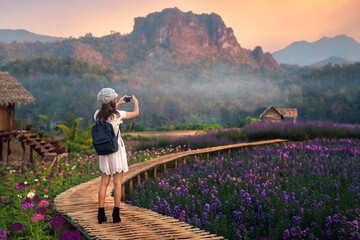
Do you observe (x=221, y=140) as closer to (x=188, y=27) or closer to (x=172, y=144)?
(x=172, y=144)

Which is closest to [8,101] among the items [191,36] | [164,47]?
[164,47]

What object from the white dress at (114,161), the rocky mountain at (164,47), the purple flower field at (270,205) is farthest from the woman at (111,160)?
the rocky mountain at (164,47)

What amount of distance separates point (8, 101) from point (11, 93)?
2.13 feet

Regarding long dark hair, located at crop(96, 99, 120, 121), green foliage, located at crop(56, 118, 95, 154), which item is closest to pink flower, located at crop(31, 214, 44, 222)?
long dark hair, located at crop(96, 99, 120, 121)

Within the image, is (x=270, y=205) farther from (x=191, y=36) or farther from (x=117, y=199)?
(x=191, y=36)

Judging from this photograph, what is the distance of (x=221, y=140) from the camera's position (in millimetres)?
15227

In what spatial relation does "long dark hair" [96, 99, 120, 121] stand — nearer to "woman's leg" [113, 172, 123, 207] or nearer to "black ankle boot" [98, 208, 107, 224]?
"woman's leg" [113, 172, 123, 207]

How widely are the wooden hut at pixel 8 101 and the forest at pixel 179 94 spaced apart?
129 ft

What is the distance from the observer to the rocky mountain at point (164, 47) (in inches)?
4759

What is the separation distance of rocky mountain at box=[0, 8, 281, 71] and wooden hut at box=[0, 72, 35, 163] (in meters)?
103

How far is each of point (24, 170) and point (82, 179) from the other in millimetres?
3060

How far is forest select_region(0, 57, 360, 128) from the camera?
217 feet

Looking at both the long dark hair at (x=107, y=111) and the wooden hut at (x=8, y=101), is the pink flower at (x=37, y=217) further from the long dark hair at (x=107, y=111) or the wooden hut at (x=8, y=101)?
the wooden hut at (x=8, y=101)

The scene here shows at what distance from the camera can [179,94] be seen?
99875 millimetres
